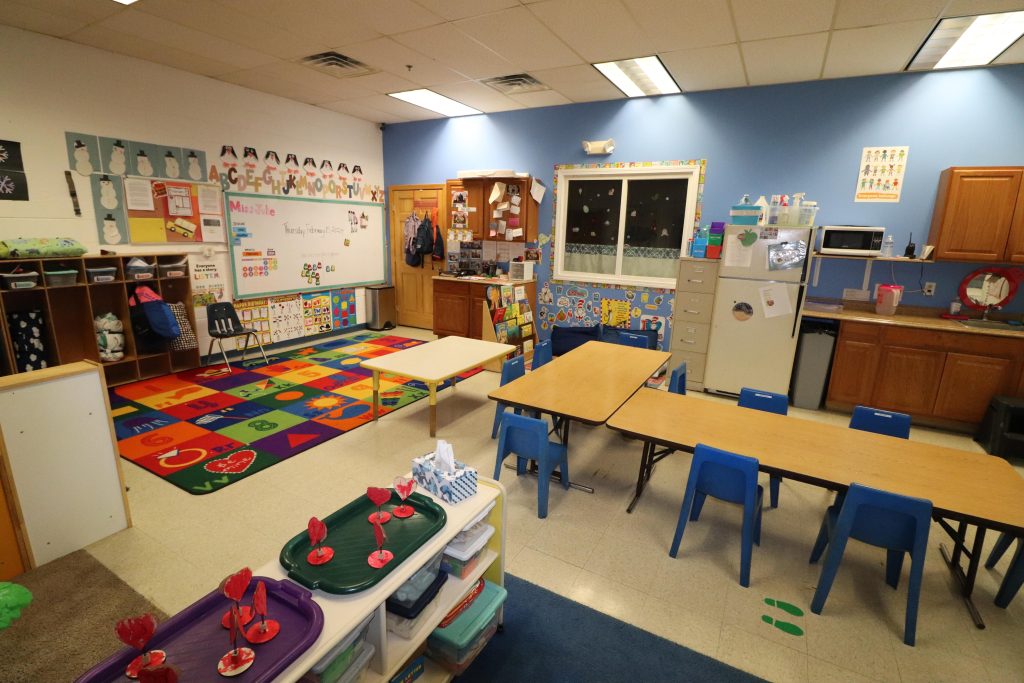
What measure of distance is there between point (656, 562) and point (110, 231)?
5747mm

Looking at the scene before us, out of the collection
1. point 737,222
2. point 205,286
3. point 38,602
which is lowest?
point 38,602

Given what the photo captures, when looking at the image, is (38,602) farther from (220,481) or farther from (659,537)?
(659,537)

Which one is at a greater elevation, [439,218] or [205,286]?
[439,218]

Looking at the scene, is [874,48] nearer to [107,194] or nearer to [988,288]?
[988,288]

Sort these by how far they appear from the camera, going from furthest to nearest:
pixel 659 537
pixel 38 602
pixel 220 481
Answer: pixel 220 481 → pixel 659 537 → pixel 38 602

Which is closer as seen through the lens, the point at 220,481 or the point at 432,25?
the point at 220,481

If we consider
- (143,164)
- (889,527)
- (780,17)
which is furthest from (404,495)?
(143,164)

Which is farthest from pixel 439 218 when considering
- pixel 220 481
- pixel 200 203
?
pixel 220 481

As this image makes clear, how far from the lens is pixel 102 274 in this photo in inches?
178

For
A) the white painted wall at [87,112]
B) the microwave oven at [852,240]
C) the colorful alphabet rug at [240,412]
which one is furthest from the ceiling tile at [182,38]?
the microwave oven at [852,240]

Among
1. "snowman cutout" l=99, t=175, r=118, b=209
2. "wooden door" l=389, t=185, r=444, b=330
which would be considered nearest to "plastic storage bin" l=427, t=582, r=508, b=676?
"snowman cutout" l=99, t=175, r=118, b=209

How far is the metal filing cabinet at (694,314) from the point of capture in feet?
16.5

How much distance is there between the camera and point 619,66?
467 cm

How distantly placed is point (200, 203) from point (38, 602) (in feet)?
14.5
